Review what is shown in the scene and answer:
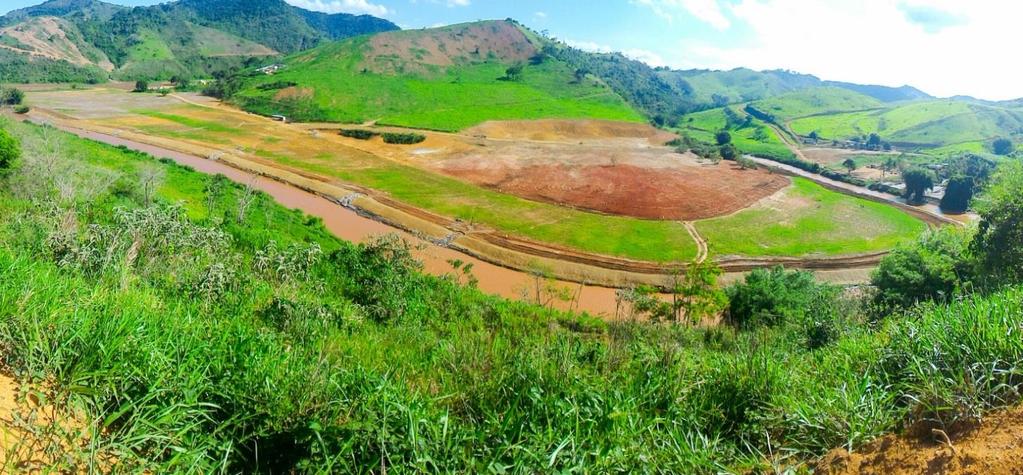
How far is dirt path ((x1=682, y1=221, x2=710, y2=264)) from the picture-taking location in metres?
41.4

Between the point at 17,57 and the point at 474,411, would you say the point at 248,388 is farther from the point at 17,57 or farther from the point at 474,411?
the point at 17,57

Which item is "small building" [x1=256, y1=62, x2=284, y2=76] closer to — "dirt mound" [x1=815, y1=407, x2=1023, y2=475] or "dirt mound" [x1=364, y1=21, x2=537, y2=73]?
"dirt mound" [x1=364, y1=21, x2=537, y2=73]

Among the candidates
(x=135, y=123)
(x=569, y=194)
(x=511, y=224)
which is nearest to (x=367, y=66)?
(x=135, y=123)

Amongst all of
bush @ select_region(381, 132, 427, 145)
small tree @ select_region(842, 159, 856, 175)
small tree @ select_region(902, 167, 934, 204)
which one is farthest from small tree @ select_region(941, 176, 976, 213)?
bush @ select_region(381, 132, 427, 145)

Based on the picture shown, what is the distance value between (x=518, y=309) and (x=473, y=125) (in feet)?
240

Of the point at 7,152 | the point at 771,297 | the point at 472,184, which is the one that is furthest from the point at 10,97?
the point at 771,297

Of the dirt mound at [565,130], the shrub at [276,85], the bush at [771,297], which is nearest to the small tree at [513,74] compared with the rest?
the dirt mound at [565,130]

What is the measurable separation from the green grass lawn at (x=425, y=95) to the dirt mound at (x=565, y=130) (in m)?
4.04

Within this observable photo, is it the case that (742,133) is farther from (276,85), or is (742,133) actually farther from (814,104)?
(276,85)

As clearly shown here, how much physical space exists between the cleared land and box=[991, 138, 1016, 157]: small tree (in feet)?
290

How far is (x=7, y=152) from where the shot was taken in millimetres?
24625

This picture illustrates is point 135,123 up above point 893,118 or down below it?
below

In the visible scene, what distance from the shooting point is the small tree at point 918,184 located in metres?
75.2

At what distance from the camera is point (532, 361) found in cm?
686
